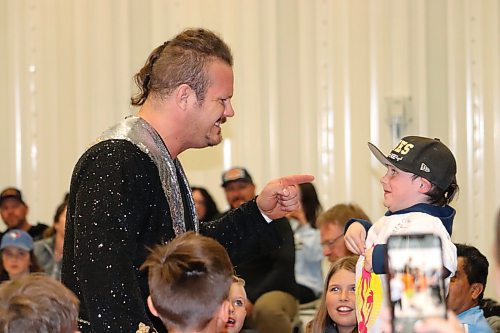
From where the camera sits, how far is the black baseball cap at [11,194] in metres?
7.55

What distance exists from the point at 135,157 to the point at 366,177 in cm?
437

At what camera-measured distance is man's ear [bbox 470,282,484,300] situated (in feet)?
14.2

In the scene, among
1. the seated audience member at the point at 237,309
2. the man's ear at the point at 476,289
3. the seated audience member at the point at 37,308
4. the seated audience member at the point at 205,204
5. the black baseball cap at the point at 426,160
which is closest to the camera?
the seated audience member at the point at 37,308

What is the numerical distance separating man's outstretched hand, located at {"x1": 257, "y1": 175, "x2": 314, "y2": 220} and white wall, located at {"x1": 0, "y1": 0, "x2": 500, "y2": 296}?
150 inches

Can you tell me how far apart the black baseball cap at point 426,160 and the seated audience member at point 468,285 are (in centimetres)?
88

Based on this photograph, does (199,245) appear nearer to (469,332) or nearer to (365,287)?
(365,287)

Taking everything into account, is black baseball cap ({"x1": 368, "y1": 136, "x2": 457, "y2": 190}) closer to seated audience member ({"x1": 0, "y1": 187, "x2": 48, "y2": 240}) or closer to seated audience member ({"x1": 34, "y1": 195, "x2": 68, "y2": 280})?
seated audience member ({"x1": 34, "y1": 195, "x2": 68, "y2": 280})

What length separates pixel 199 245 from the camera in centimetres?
274

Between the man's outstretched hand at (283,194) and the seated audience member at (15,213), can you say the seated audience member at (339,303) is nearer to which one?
the man's outstretched hand at (283,194)

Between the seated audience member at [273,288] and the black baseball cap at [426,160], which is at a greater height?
the black baseball cap at [426,160]

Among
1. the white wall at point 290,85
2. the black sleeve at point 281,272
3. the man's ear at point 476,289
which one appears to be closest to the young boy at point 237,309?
the man's ear at point 476,289

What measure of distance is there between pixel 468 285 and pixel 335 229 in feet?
4.07

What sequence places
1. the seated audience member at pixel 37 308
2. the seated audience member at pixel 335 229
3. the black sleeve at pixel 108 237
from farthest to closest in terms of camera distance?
the seated audience member at pixel 335 229, the black sleeve at pixel 108 237, the seated audience member at pixel 37 308

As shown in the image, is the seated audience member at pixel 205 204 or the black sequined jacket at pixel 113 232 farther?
the seated audience member at pixel 205 204
